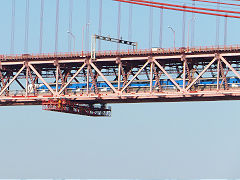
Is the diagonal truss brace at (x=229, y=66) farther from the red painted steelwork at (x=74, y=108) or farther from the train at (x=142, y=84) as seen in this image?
the red painted steelwork at (x=74, y=108)

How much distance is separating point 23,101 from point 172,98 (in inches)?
1222

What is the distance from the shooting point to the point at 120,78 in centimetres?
17512

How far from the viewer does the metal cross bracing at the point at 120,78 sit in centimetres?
16688

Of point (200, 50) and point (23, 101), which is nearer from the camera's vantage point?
point (200, 50)

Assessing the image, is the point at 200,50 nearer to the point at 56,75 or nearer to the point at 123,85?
the point at 123,85

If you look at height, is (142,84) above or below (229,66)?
below

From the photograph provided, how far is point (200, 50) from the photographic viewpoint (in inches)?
6580

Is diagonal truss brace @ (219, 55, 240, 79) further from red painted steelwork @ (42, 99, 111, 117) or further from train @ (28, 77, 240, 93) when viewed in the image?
red painted steelwork @ (42, 99, 111, 117)

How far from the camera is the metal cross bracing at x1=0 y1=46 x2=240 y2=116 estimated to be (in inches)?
6570

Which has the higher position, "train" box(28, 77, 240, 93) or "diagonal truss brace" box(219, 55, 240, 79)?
"diagonal truss brace" box(219, 55, 240, 79)

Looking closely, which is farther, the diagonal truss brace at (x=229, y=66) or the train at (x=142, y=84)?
the train at (x=142, y=84)

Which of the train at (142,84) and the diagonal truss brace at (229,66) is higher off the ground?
the diagonal truss brace at (229,66)

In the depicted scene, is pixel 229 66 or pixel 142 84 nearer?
pixel 229 66

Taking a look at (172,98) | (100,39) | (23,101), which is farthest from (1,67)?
(172,98)
